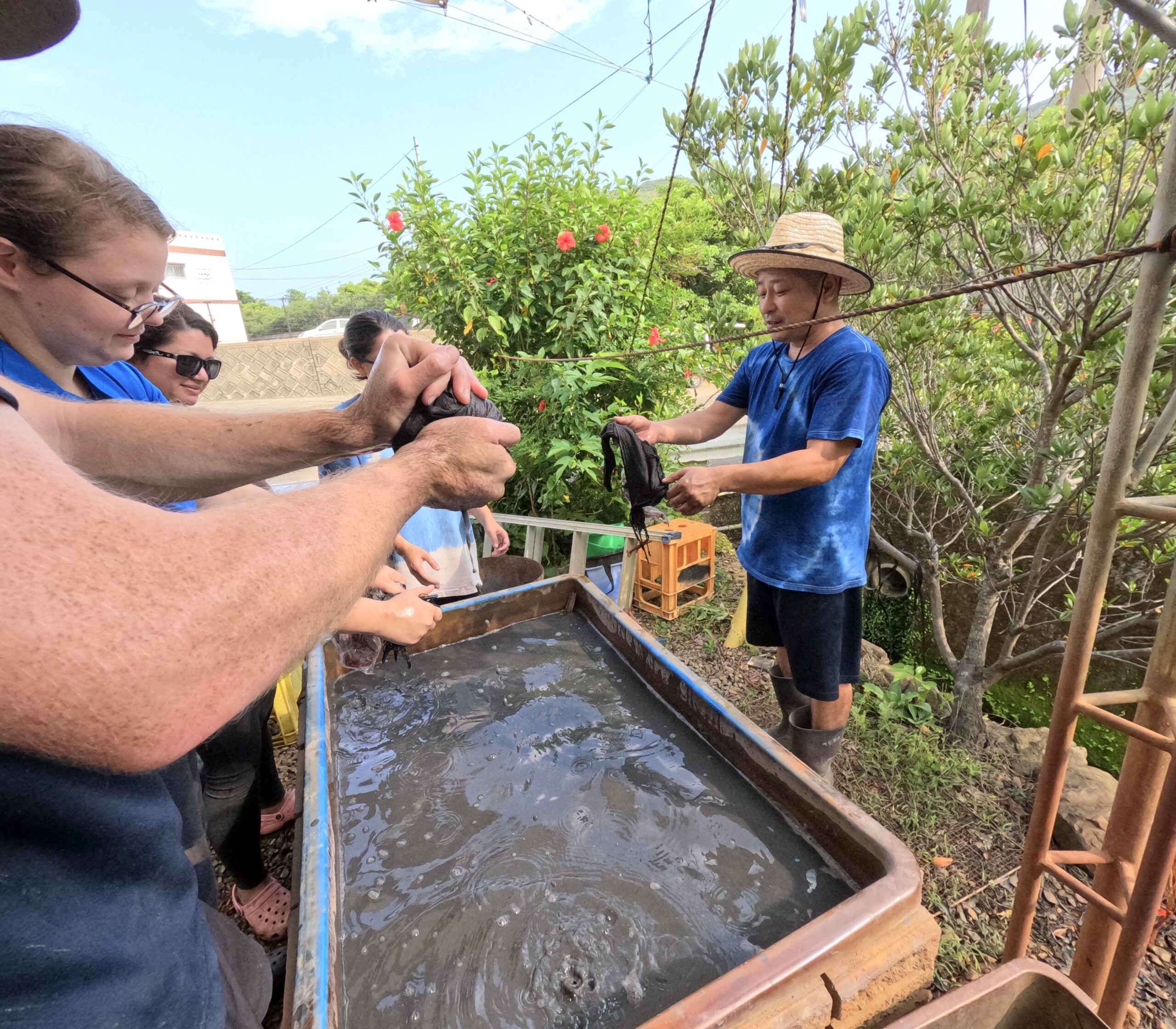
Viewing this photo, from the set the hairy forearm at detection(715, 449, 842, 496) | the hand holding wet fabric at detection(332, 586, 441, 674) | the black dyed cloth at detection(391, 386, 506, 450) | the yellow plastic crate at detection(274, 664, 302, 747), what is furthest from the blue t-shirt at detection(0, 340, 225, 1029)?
the yellow plastic crate at detection(274, 664, 302, 747)

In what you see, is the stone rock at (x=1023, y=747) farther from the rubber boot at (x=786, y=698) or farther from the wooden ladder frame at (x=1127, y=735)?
the wooden ladder frame at (x=1127, y=735)

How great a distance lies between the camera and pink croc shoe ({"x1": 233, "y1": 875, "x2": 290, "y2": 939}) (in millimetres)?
2316

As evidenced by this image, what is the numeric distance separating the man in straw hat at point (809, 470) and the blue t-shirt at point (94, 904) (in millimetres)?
1812

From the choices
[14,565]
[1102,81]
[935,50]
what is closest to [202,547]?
[14,565]

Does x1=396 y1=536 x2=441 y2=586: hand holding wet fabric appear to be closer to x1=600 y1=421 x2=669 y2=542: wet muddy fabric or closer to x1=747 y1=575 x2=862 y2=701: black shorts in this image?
x1=600 y1=421 x2=669 y2=542: wet muddy fabric

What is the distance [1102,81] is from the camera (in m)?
2.44

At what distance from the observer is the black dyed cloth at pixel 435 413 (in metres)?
1.51

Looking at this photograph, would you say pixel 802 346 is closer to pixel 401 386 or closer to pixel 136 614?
pixel 401 386

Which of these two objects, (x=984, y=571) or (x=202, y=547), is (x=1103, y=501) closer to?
(x=202, y=547)

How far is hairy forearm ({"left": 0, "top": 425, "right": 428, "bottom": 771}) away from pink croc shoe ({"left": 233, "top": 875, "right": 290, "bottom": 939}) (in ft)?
7.56

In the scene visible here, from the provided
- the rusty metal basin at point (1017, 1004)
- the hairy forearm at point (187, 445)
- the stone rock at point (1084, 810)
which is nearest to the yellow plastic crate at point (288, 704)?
the hairy forearm at point (187, 445)

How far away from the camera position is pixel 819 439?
220cm

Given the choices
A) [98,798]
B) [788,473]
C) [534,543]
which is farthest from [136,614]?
[534,543]

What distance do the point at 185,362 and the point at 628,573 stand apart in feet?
9.62
